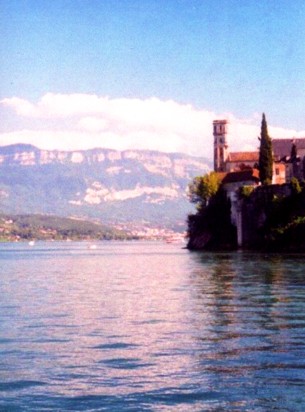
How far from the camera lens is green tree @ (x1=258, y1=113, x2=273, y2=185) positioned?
116250mm

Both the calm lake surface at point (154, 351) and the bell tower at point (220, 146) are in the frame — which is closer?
the calm lake surface at point (154, 351)

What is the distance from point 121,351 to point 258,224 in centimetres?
10048

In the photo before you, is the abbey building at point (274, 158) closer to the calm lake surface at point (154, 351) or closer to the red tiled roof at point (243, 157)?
the red tiled roof at point (243, 157)

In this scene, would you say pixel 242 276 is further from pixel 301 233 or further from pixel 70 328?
pixel 301 233

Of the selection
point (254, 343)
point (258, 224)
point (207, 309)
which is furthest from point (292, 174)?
point (254, 343)

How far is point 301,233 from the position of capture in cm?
11244

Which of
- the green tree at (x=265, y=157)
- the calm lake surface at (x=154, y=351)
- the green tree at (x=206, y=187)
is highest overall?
the green tree at (x=265, y=157)

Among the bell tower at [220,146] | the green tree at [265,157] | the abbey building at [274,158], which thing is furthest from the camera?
the bell tower at [220,146]

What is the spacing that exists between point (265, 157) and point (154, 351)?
9704 centimetres

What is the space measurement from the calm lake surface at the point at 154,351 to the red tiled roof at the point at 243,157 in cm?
10374

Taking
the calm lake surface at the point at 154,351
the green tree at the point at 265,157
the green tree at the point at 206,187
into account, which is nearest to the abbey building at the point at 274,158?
the green tree at the point at 206,187

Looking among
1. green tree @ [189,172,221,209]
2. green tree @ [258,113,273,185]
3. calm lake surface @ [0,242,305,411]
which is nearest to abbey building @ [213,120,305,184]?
green tree @ [189,172,221,209]

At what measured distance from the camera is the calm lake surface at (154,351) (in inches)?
730

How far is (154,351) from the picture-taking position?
24.1 metres
